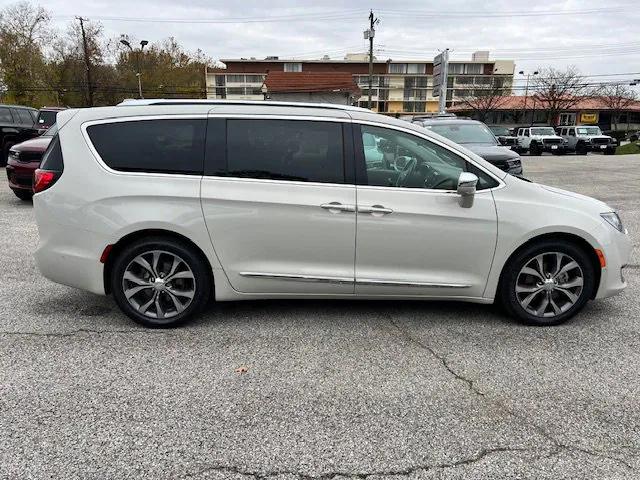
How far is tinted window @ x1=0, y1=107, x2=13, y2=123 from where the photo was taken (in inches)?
594

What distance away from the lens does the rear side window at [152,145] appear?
3936 millimetres

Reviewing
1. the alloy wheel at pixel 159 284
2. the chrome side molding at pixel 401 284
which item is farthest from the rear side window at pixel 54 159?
the chrome side molding at pixel 401 284

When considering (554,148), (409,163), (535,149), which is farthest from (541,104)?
(409,163)

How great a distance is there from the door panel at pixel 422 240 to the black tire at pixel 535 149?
3138 cm

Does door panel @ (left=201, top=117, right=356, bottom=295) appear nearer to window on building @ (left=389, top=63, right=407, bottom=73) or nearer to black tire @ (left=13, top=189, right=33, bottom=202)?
black tire @ (left=13, top=189, right=33, bottom=202)

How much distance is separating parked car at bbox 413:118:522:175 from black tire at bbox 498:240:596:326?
6199mm

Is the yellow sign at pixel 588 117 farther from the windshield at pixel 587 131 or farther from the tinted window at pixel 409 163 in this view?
the tinted window at pixel 409 163

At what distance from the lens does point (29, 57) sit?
52.2 meters

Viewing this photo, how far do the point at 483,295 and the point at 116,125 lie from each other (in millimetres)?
3303

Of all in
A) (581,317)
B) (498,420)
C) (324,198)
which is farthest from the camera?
(581,317)

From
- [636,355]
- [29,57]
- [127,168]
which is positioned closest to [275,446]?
[127,168]

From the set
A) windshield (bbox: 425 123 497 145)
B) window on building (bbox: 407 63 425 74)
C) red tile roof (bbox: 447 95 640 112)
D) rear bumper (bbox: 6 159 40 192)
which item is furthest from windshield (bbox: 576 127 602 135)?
window on building (bbox: 407 63 425 74)

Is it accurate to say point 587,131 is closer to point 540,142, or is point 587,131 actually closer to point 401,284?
point 540,142

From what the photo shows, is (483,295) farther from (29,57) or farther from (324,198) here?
(29,57)
